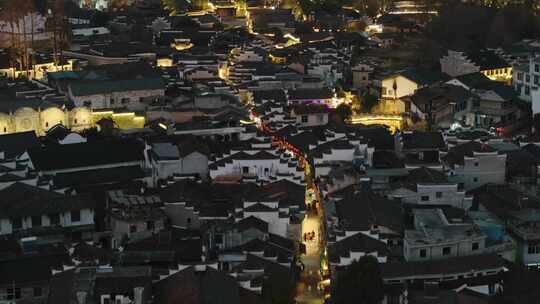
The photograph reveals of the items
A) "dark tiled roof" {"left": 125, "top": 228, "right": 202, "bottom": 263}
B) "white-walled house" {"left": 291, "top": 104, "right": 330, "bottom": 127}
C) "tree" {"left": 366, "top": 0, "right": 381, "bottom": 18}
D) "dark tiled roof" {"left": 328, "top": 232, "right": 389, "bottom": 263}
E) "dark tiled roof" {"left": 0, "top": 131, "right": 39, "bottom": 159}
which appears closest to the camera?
"dark tiled roof" {"left": 125, "top": 228, "right": 202, "bottom": 263}

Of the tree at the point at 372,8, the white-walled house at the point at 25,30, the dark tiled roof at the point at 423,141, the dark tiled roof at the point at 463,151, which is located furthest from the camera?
the tree at the point at 372,8

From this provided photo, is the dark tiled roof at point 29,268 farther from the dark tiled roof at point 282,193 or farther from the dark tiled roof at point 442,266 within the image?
the dark tiled roof at point 442,266

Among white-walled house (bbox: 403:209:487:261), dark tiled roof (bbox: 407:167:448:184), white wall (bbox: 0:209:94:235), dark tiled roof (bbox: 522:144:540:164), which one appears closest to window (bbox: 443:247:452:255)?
white-walled house (bbox: 403:209:487:261)

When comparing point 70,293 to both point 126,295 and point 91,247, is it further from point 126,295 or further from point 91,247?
point 91,247

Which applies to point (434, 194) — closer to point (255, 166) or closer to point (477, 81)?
point (255, 166)

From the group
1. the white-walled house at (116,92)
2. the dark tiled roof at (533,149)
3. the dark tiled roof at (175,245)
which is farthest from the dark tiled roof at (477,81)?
the dark tiled roof at (175,245)

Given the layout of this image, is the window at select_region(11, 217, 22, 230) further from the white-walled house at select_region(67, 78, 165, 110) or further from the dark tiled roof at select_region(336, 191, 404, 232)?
the white-walled house at select_region(67, 78, 165, 110)

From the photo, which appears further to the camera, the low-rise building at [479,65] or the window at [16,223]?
the low-rise building at [479,65]

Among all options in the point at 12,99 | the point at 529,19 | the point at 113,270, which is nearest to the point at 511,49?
the point at 529,19
